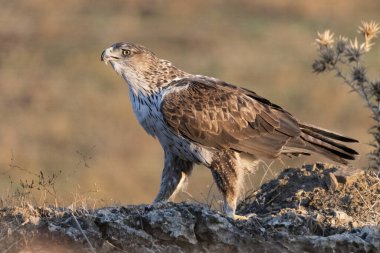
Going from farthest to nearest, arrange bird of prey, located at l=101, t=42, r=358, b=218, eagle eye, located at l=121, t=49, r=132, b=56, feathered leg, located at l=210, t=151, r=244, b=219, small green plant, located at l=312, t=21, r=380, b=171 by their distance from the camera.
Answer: small green plant, located at l=312, t=21, r=380, b=171, eagle eye, located at l=121, t=49, r=132, b=56, bird of prey, located at l=101, t=42, r=358, b=218, feathered leg, located at l=210, t=151, r=244, b=219

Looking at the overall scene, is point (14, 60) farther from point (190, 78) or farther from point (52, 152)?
point (190, 78)

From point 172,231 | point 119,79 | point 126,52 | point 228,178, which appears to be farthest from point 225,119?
point 119,79

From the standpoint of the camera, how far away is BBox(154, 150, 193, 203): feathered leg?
907cm

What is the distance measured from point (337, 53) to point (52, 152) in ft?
26.2

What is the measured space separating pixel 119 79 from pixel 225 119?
12523mm

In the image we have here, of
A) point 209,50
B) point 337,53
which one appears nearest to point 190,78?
point 337,53

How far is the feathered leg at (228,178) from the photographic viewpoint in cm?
850

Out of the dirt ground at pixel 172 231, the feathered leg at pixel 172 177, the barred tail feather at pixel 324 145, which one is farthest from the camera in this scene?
the feathered leg at pixel 172 177

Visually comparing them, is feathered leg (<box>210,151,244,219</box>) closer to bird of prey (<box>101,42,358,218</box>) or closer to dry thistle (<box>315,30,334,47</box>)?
bird of prey (<box>101,42,358,218</box>)

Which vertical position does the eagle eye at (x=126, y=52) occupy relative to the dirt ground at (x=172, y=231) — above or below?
above

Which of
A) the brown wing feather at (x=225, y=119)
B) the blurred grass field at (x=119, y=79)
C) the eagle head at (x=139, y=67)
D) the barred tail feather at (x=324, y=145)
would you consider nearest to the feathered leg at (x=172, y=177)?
the brown wing feather at (x=225, y=119)

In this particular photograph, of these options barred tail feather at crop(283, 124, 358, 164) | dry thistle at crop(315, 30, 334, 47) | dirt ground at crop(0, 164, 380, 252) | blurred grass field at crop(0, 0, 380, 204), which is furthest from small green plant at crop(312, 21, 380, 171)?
dirt ground at crop(0, 164, 380, 252)

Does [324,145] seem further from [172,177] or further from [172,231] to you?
[172,231]

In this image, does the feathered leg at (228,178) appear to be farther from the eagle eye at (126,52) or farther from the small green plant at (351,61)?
the small green plant at (351,61)
